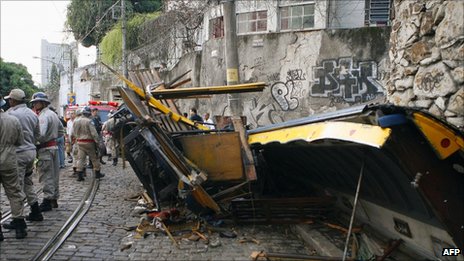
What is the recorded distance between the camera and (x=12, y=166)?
18.2ft

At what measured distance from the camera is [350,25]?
1565cm

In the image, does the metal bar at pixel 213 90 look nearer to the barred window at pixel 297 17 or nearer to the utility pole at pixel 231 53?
the utility pole at pixel 231 53

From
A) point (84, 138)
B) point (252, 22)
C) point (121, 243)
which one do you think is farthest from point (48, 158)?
point (252, 22)

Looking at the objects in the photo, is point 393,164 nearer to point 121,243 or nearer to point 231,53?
point 121,243

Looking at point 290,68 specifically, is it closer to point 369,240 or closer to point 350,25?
point 350,25

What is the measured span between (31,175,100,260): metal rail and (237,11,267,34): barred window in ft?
33.3

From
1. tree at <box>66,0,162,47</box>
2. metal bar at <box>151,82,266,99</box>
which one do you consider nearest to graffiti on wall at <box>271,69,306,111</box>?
metal bar at <box>151,82,266,99</box>

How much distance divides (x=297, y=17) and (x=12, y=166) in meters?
12.5

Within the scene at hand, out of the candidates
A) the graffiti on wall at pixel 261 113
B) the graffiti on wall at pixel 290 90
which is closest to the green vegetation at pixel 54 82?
the graffiti on wall at pixel 261 113

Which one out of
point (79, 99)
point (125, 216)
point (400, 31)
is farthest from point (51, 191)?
point (79, 99)

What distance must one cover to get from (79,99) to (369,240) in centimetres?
4246

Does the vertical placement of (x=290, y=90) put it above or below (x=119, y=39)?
below

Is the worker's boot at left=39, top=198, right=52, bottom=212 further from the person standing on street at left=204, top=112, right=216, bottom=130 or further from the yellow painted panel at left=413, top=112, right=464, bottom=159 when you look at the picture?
the yellow painted panel at left=413, top=112, right=464, bottom=159

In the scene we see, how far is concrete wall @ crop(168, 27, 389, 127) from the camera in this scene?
13969mm
